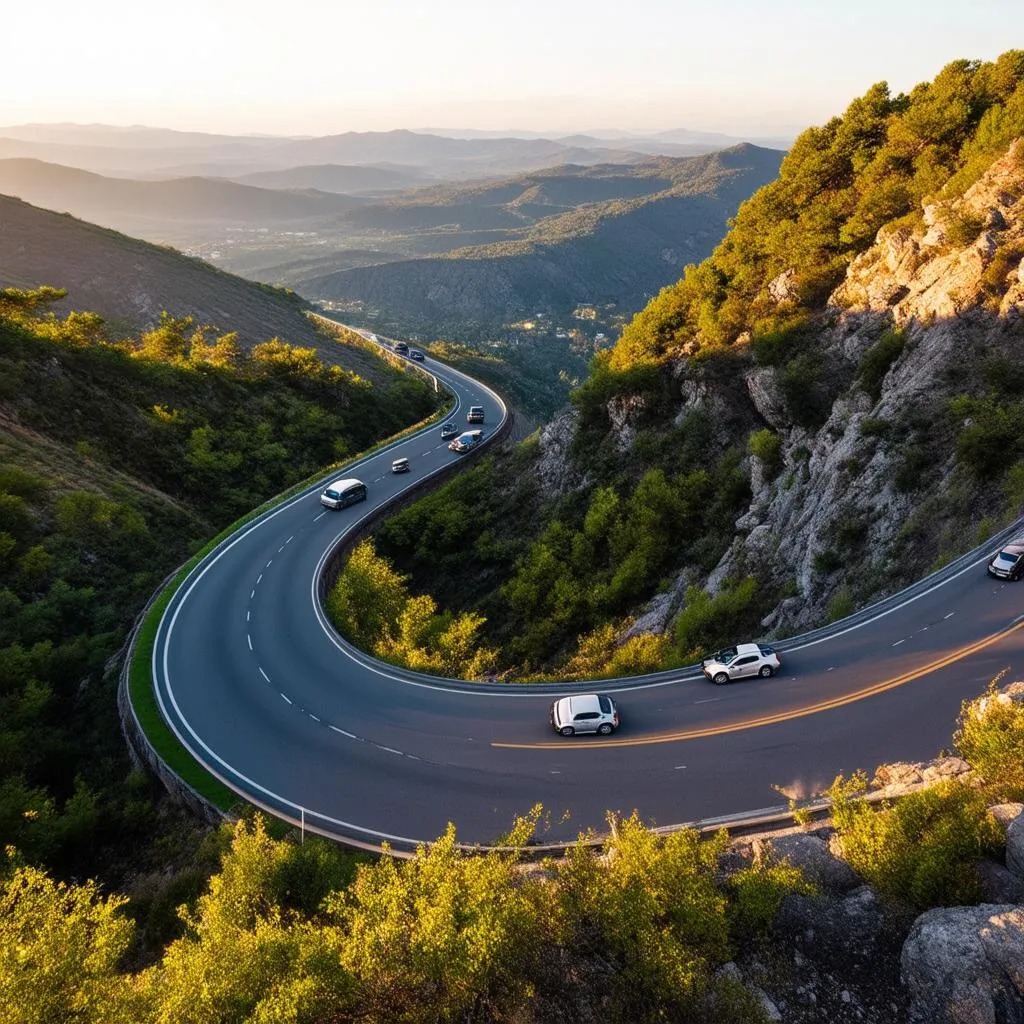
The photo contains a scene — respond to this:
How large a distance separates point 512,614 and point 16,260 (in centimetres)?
10529

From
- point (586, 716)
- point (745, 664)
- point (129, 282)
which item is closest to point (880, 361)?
point (745, 664)

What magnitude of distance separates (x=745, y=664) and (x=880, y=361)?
63.5 feet

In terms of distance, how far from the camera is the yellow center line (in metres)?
20.1

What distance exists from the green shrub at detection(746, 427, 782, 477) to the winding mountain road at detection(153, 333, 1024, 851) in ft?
38.2

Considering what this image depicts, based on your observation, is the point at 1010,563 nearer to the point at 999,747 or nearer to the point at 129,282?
the point at 999,747

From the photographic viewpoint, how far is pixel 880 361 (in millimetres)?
31609

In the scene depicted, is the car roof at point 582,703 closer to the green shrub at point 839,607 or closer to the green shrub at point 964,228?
the green shrub at point 839,607

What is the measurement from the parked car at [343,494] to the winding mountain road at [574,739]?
17.1 meters

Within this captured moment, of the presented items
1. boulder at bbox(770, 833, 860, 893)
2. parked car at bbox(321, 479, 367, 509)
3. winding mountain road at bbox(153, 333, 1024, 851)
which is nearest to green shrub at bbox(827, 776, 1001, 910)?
boulder at bbox(770, 833, 860, 893)

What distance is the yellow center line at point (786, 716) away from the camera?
20.1m

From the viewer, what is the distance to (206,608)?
32.6 metres

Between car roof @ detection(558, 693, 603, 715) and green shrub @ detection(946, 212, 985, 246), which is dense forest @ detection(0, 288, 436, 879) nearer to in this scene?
car roof @ detection(558, 693, 603, 715)

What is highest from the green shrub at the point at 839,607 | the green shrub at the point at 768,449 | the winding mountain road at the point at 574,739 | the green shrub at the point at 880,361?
the green shrub at the point at 880,361

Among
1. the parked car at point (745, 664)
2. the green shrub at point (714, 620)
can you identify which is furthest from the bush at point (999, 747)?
the green shrub at point (714, 620)
